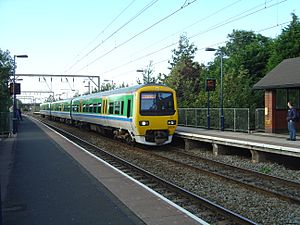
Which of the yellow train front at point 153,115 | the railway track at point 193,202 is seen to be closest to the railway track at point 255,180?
the railway track at point 193,202

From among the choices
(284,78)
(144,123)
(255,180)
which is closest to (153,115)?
(144,123)

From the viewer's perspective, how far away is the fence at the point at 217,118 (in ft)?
66.3

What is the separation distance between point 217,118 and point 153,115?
764 cm

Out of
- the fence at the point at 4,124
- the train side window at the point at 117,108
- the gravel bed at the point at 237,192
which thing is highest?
the train side window at the point at 117,108

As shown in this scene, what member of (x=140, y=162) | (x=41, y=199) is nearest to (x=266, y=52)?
(x=140, y=162)

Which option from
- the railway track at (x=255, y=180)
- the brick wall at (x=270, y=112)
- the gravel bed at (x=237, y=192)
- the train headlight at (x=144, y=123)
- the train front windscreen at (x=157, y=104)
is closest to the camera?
the gravel bed at (x=237, y=192)

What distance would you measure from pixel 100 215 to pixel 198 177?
4.79m

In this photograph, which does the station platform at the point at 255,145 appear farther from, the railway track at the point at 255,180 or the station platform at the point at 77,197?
the station platform at the point at 77,197

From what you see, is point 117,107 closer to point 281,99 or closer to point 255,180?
point 281,99

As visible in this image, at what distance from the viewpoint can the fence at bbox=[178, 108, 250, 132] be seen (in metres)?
20.2

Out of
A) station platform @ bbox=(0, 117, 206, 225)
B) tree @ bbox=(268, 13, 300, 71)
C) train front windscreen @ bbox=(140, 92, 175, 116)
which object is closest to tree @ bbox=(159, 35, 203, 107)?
tree @ bbox=(268, 13, 300, 71)

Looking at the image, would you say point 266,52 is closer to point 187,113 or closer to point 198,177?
point 187,113

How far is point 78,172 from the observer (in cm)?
1029

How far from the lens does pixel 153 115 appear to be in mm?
16156
